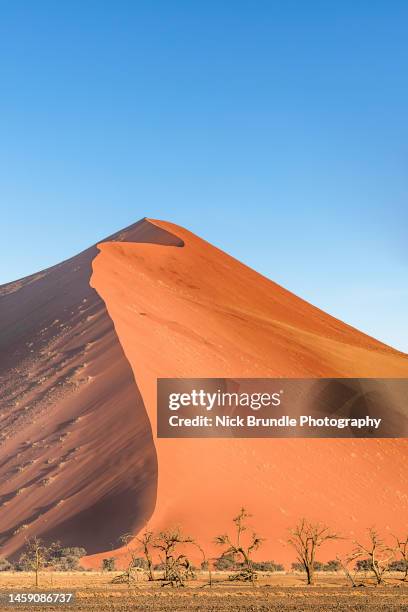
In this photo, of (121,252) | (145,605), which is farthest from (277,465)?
(121,252)

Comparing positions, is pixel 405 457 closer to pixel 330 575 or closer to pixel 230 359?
pixel 230 359

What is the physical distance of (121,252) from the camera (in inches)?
3115

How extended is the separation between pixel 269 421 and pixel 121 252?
25.7 metres

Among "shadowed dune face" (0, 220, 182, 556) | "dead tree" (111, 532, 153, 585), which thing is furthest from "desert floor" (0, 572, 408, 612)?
"shadowed dune face" (0, 220, 182, 556)

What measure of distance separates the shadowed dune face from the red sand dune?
3.5 inches

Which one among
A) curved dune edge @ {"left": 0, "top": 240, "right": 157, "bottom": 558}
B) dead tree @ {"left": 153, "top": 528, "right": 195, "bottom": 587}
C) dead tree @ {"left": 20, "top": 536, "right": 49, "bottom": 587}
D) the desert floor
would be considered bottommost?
the desert floor

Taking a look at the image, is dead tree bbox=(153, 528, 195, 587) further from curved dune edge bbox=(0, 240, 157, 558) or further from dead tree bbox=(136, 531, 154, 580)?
curved dune edge bbox=(0, 240, 157, 558)

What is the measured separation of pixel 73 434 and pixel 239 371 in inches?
436

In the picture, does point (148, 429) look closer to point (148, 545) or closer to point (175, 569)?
point (148, 545)

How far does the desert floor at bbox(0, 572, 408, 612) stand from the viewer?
97.3ft

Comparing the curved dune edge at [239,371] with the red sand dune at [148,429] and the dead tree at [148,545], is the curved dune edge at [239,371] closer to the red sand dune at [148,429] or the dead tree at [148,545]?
the red sand dune at [148,429]

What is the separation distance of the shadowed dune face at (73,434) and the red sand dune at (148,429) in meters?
0.09

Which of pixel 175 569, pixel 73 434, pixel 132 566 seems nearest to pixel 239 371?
pixel 73 434

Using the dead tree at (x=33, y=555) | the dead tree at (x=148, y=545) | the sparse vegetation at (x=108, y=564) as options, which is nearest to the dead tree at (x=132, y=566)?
the dead tree at (x=148, y=545)
